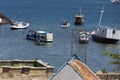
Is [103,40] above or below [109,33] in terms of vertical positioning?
below

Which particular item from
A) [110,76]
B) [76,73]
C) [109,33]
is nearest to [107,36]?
[109,33]

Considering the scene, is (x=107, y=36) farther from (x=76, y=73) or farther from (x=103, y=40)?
(x=76, y=73)

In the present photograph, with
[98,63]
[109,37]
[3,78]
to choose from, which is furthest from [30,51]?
[3,78]

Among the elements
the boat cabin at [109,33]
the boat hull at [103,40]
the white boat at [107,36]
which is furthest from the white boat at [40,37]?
the boat cabin at [109,33]

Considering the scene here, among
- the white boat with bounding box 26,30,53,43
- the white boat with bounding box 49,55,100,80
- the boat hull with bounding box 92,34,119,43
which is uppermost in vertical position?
the white boat with bounding box 49,55,100,80

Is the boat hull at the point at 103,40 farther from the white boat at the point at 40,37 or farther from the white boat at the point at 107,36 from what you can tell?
the white boat at the point at 40,37

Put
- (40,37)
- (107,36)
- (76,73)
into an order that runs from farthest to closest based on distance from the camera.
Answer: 1. (107,36)
2. (40,37)
3. (76,73)

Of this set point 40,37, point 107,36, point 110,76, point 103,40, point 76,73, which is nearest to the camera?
point 76,73

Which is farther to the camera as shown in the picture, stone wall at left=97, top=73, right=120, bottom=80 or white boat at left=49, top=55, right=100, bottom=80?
stone wall at left=97, top=73, right=120, bottom=80

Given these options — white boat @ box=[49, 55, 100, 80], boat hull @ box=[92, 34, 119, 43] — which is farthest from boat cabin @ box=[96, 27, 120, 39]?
white boat @ box=[49, 55, 100, 80]

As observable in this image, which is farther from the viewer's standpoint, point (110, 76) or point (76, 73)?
point (110, 76)

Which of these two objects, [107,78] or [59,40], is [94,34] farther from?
[107,78]

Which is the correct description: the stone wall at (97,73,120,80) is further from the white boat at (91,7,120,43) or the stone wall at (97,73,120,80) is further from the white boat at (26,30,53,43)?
the white boat at (91,7,120,43)

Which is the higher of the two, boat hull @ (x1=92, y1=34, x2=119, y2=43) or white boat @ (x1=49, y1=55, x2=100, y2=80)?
white boat @ (x1=49, y1=55, x2=100, y2=80)
